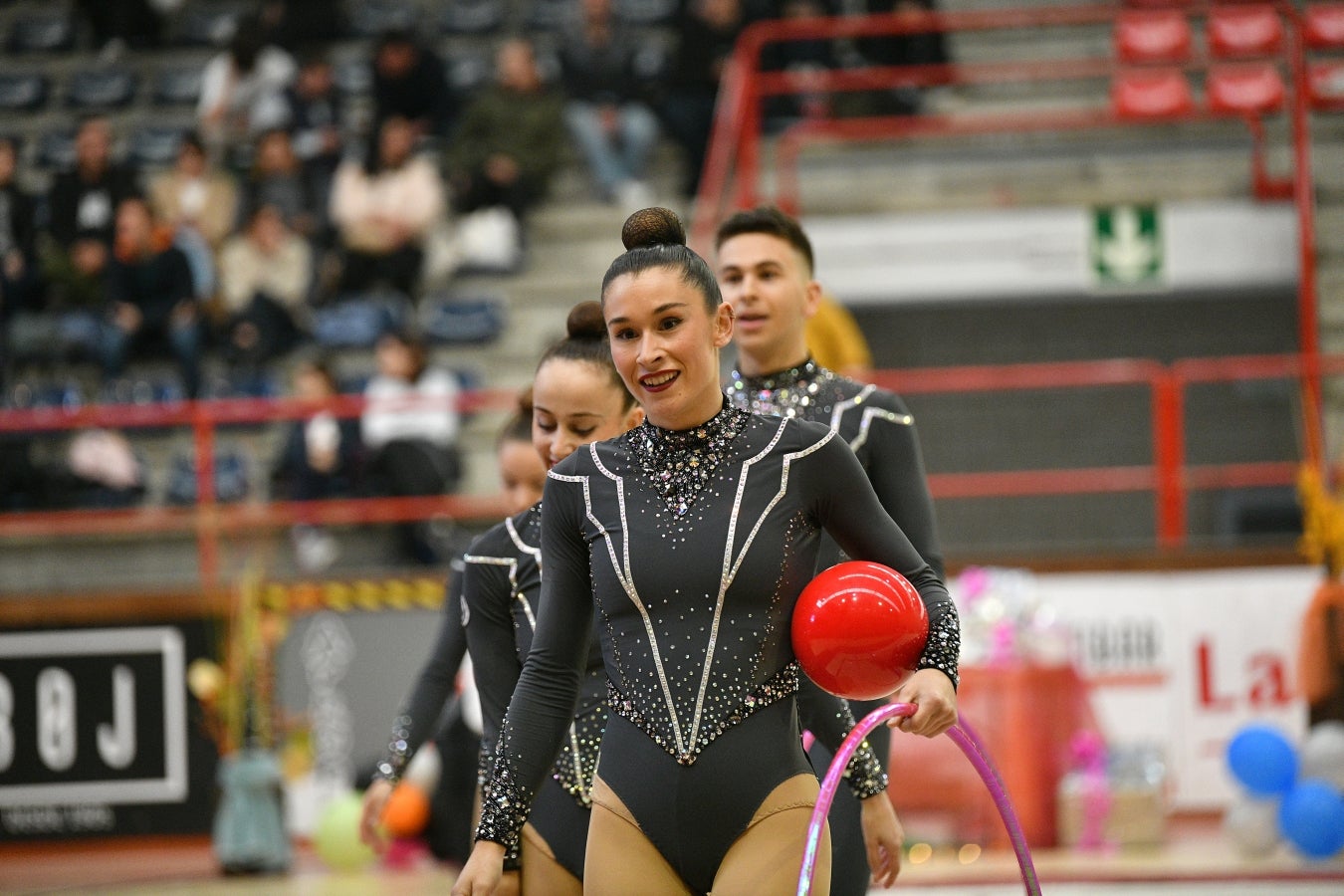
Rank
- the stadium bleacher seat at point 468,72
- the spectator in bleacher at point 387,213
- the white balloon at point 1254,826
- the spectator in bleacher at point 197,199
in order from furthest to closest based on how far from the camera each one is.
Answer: the stadium bleacher seat at point 468,72
the spectator in bleacher at point 197,199
the spectator in bleacher at point 387,213
the white balloon at point 1254,826

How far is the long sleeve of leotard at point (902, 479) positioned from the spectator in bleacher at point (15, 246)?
903cm

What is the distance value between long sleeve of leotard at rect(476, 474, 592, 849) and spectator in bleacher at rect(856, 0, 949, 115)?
30.5 ft

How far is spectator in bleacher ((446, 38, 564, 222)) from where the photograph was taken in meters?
11.4

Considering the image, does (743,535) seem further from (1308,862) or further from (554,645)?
(1308,862)

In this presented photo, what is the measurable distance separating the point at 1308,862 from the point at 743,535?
16.7 ft

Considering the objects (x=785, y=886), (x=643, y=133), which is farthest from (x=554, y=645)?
(x=643, y=133)

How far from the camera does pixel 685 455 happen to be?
273 centimetres

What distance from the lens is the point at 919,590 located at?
8.91 ft

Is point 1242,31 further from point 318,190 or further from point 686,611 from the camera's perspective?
point 686,611

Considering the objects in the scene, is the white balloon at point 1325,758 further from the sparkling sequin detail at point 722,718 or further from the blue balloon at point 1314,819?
the sparkling sequin detail at point 722,718

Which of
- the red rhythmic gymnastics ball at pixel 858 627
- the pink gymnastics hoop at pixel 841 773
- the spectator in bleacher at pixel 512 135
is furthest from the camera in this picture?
the spectator in bleacher at pixel 512 135

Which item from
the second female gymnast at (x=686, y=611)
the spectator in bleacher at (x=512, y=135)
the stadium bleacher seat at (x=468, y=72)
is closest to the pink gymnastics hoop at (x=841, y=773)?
the second female gymnast at (x=686, y=611)

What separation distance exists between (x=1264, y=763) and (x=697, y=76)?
6356 mm

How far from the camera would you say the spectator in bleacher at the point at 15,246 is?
37.7 feet
